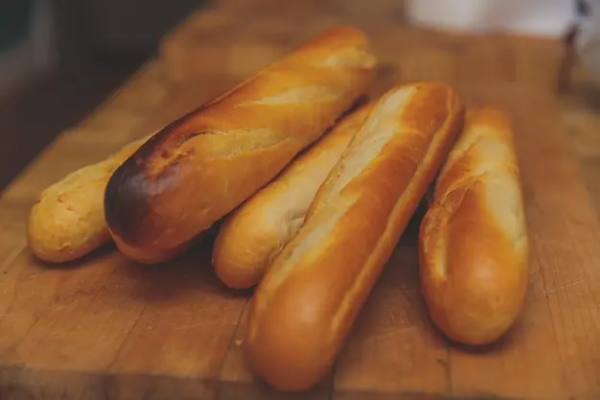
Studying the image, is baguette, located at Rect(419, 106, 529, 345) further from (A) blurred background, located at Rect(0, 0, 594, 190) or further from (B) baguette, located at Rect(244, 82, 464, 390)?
(A) blurred background, located at Rect(0, 0, 594, 190)

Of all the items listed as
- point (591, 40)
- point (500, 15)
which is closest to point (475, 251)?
point (591, 40)

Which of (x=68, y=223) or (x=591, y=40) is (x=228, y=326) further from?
(x=591, y=40)

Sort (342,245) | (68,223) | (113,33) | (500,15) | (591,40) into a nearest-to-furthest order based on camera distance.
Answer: (342,245) < (68,223) < (591,40) < (500,15) < (113,33)

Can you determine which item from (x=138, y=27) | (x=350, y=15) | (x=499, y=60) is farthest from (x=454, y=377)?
(x=138, y=27)

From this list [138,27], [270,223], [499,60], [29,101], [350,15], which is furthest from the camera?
[138,27]

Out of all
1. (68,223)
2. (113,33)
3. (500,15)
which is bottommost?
(113,33)

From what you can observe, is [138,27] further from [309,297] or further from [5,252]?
[309,297]

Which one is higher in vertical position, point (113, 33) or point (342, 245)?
point (342, 245)
